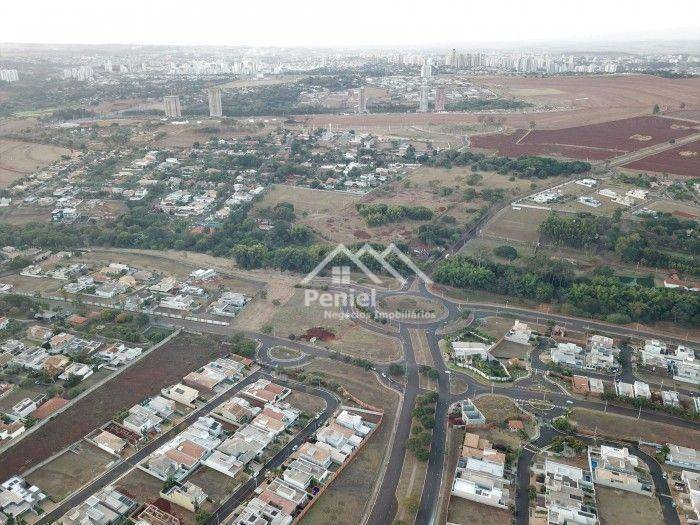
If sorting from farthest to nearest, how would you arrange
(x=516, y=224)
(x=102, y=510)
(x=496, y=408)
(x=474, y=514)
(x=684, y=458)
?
(x=516, y=224) < (x=496, y=408) < (x=684, y=458) < (x=474, y=514) < (x=102, y=510)

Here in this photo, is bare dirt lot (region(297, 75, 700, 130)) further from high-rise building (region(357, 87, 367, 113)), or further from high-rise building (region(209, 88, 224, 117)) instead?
high-rise building (region(209, 88, 224, 117))

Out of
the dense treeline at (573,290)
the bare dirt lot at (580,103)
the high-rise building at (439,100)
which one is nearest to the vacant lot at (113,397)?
the dense treeline at (573,290)

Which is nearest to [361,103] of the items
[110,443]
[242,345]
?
[242,345]

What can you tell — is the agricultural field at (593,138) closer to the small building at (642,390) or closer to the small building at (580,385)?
the small building at (642,390)

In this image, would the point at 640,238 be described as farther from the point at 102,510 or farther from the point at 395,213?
the point at 102,510

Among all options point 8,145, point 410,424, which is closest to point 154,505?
point 410,424
